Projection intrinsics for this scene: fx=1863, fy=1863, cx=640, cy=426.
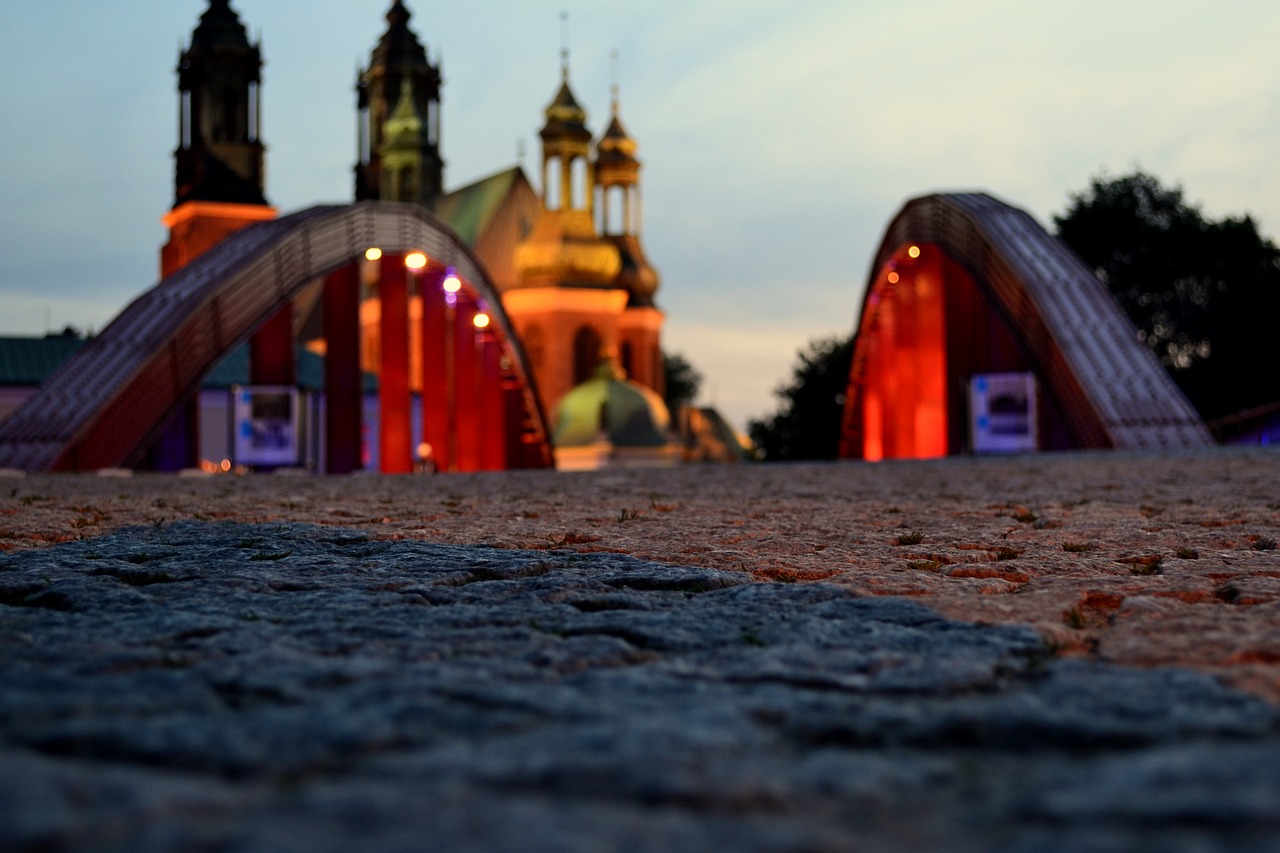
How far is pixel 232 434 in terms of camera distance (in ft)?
102

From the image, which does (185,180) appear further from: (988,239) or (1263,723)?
(1263,723)

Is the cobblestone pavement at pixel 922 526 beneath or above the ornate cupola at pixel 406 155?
beneath

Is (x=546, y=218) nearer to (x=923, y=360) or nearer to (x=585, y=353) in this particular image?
(x=585, y=353)

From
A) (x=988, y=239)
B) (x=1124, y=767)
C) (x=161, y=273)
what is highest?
(x=161, y=273)

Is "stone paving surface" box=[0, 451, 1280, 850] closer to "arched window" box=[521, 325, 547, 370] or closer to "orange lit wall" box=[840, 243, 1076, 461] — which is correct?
"orange lit wall" box=[840, 243, 1076, 461]

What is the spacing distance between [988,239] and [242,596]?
27.6m

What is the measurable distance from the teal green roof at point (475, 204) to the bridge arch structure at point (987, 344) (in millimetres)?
51667

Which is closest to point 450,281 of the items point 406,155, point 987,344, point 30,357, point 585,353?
point 987,344

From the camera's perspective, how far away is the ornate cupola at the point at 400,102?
102 metres

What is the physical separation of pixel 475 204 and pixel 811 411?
33290mm

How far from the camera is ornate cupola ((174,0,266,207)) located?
9419 cm

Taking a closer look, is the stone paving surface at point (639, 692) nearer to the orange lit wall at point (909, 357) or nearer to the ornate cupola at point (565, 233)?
the orange lit wall at point (909, 357)

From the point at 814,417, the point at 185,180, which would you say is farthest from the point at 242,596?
the point at 185,180

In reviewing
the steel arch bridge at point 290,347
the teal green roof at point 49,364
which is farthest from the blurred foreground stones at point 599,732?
the teal green roof at point 49,364
